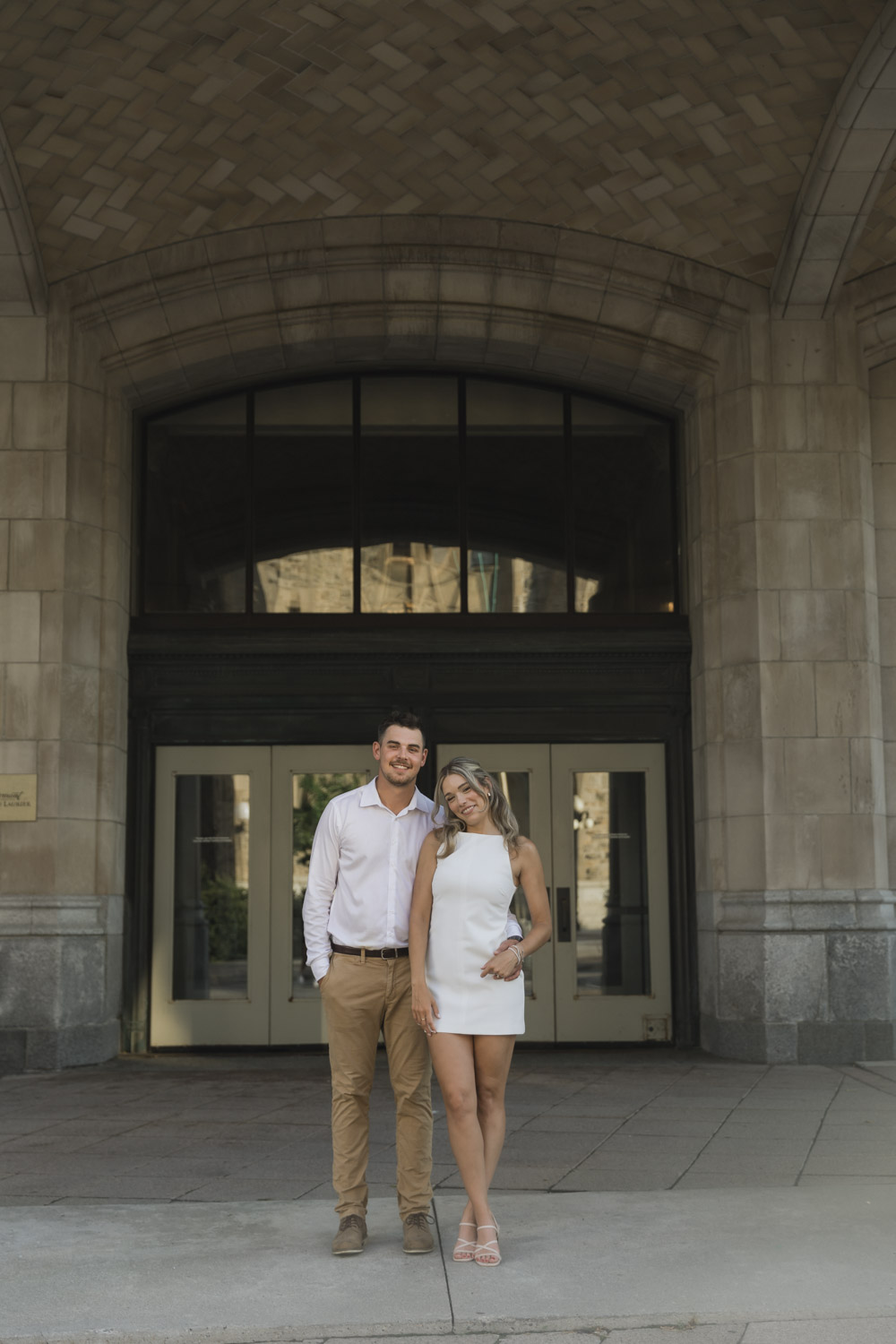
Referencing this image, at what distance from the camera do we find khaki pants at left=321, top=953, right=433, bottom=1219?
5.18 m

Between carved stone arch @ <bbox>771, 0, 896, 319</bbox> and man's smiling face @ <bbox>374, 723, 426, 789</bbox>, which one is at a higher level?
carved stone arch @ <bbox>771, 0, 896, 319</bbox>

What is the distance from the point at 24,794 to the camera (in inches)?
425

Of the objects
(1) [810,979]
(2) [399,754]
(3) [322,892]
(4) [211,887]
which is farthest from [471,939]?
(4) [211,887]

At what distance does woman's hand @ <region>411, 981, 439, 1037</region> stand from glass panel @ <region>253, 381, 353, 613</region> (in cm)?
725

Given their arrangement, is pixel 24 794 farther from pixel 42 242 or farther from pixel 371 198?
pixel 371 198

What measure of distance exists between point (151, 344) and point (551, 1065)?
648 cm

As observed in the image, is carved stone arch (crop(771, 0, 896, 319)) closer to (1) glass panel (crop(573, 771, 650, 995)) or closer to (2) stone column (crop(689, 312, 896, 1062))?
(2) stone column (crop(689, 312, 896, 1062))

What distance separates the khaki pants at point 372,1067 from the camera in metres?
5.18

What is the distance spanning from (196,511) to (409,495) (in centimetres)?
184

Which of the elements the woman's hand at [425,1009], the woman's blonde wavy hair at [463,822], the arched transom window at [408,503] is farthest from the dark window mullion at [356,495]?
the woman's hand at [425,1009]

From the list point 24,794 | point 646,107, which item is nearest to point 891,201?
point 646,107

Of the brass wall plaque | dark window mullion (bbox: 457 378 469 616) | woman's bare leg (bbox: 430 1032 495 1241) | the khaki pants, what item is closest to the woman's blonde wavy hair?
the khaki pants

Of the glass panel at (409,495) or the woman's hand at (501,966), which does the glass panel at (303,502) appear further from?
the woman's hand at (501,966)

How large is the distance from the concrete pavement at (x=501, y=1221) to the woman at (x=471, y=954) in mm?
472
